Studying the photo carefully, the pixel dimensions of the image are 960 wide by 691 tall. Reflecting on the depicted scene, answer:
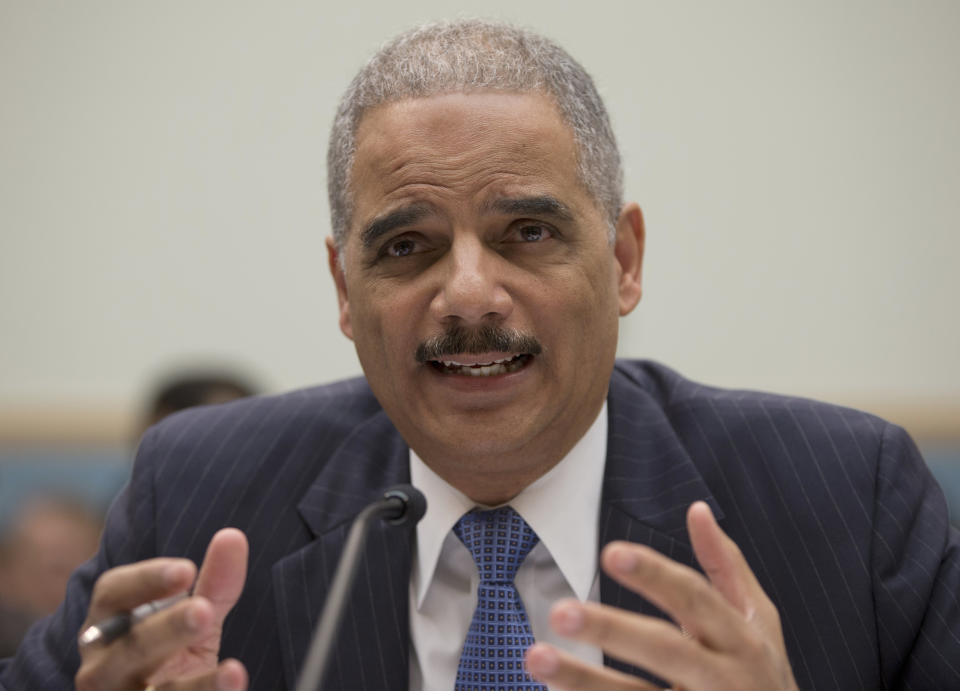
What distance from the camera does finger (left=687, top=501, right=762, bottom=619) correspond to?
130cm

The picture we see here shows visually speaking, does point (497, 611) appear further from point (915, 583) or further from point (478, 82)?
point (478, 82)

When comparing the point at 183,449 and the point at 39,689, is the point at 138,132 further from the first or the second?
the point at 39,689

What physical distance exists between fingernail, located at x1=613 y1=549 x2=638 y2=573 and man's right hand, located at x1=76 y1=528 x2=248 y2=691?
0.47m

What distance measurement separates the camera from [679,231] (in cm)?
457

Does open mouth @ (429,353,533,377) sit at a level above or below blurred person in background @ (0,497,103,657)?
above

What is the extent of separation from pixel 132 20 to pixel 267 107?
75 cm

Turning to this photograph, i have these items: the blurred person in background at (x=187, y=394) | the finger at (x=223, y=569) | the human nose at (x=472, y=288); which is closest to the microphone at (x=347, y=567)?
the finger at (x=223, y=569)

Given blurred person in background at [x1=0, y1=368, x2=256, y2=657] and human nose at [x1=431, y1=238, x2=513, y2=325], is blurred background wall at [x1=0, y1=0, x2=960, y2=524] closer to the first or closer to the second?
blurred person in background at [x1=0, y1=368, x2=256, y2=657]

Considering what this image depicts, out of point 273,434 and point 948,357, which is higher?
point 273,434

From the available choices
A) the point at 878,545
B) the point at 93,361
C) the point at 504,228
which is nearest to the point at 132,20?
the point at 93,361

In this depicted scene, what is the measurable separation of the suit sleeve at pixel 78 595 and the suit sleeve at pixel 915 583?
1.31 m

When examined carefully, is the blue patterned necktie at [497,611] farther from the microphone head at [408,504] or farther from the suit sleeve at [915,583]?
the suit sleeve at [915,583]

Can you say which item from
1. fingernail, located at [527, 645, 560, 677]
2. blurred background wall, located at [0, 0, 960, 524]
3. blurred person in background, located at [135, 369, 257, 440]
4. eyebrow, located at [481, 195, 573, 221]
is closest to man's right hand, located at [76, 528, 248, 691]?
fingernail, located at [527, 645, 560, 677]

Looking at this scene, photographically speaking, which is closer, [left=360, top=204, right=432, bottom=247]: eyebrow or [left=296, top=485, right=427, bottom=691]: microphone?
[left=296, top=485, right=427, bottom=691]: microphone
